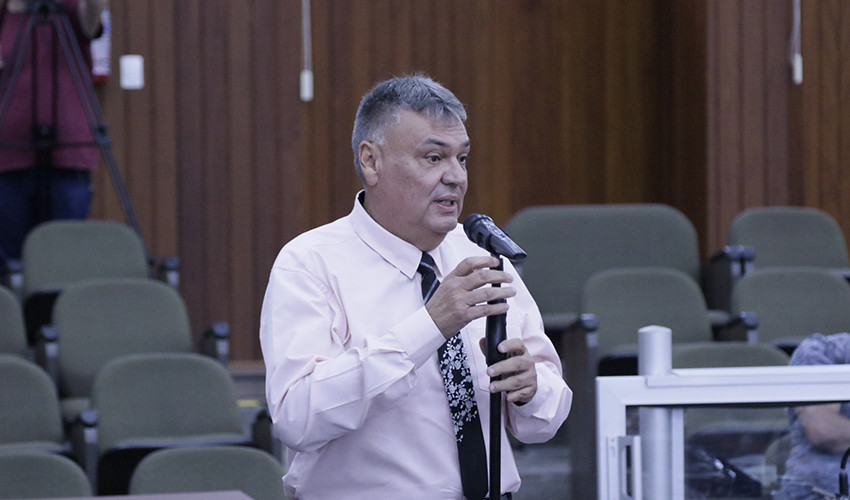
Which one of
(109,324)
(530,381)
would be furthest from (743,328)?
(530,381)

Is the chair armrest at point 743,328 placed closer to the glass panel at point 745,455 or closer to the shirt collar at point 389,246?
the shirt collar at point 389,246

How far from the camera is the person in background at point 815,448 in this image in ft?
5.31

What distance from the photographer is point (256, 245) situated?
562cm

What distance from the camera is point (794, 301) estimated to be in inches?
177

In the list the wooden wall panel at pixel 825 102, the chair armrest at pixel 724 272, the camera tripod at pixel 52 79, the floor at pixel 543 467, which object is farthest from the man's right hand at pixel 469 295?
the wooden wall panel at pixel 825 102

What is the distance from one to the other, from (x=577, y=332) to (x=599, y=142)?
242cm

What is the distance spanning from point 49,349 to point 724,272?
259 centimetres

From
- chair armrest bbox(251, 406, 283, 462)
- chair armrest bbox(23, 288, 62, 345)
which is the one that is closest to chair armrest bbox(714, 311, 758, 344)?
chair armrest bbox(251, 406, 283, 462)

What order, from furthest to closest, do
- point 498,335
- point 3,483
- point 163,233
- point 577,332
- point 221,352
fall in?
1. point 163,233
2. point 221,352
3. point 577,332
4. point 3,483
5. point 498,335

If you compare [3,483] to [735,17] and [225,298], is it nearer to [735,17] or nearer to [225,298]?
[225,298]

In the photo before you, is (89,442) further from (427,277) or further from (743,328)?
(743,328)

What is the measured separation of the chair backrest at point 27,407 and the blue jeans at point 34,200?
1.43 m

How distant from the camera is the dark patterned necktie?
1869 millimetres

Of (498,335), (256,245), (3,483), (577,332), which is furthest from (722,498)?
(256,245)
